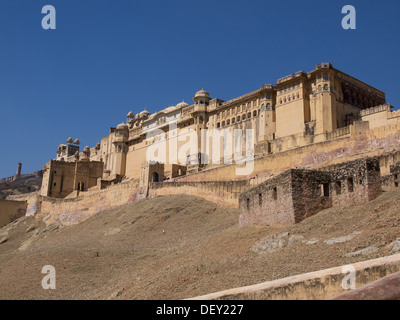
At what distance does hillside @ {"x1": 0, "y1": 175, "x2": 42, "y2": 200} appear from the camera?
10203cm

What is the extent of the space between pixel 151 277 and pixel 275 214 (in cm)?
498

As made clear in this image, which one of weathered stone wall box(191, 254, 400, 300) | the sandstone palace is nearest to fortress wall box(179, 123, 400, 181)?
the sandstone palace

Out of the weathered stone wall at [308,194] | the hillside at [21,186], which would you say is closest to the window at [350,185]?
the weathered stone wall at [308,194]

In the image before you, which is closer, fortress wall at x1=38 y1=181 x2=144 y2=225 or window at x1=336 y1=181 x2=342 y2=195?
window at x1=336 y1=181 x2=342 y2=195

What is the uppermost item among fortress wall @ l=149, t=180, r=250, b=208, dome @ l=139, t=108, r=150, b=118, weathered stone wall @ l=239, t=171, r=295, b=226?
dome @ l=139, t=108, r=150, b=118

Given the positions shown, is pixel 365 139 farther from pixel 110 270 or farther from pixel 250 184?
pixel 110 270

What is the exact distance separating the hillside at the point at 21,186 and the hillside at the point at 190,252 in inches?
2717

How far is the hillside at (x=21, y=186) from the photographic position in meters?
102

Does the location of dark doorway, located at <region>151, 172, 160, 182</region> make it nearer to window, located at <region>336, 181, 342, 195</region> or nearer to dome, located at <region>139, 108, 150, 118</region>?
window, located at <region>336, 181, 342, 195</region>

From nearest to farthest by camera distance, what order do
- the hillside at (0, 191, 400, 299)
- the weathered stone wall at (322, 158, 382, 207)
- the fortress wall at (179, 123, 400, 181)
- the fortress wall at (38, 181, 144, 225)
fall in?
the hillside at (0, 191, 400, 299) < the weathered stone wall at (322, 158, 382, 207) < the fortress wall at (179, 123, 400, 181) < the fortress wall at (38, 181, 144, 225)

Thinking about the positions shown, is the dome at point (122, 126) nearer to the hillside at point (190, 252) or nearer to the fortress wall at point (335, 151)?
the fortress wall at point (335, 151)

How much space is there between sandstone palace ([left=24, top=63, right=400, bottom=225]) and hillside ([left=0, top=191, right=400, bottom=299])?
1.04m

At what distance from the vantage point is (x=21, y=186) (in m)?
110

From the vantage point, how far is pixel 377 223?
1229cm
